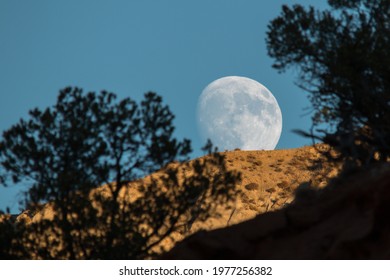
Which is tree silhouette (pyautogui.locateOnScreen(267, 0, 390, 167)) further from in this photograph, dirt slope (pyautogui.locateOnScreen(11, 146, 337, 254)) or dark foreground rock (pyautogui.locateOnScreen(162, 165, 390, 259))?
dirt slope (pyautogui.locateOnScreen(11, 146, 337, 254))

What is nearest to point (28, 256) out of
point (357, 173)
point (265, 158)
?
point (357, 173)

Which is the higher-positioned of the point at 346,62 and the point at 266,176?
the point at 266,176

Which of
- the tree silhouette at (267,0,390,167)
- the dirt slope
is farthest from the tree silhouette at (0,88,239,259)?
the dirt slope

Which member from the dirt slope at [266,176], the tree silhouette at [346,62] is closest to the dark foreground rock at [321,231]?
the tree silhouette at [346,62]

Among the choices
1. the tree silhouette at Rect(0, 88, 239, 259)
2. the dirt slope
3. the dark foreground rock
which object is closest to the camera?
the dark foreground rock

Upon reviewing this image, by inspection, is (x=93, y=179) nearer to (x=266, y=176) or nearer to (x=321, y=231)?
(x=321, y=231)

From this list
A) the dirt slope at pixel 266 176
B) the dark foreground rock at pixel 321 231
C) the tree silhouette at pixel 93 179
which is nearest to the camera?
the dark foreground rock at pixel 321 231

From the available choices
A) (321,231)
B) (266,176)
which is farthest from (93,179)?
(266,176)

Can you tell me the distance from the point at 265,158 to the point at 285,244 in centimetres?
4264

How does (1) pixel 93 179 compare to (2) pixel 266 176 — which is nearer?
(1) pixel 93 179

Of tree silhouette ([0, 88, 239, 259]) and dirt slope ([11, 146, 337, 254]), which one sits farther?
dirt slope ([11, 146, 337, 254])

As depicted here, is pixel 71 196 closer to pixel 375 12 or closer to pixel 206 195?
pixel 206 195

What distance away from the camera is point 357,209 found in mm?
11031

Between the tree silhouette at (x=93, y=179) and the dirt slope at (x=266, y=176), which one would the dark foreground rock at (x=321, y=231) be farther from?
the dirt slope at (x=266, y=176)
